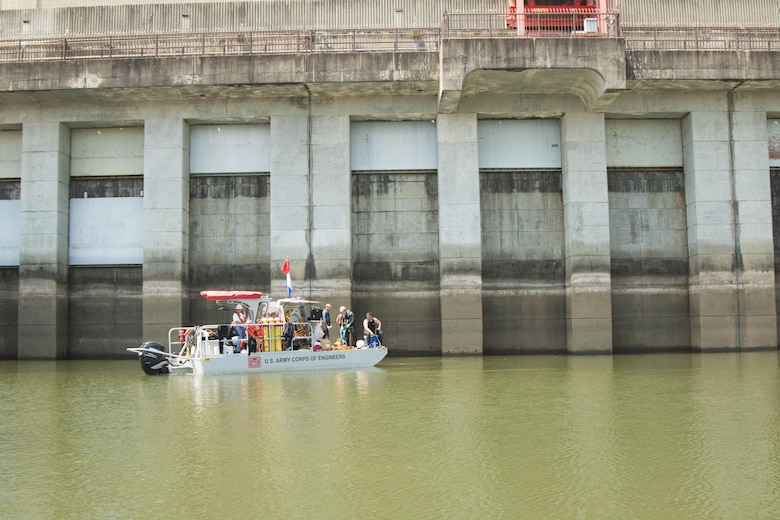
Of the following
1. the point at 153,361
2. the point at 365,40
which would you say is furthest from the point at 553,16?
the point at 153,361

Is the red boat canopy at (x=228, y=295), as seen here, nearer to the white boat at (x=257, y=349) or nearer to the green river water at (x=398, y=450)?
the white boat at (x=257, y=349)

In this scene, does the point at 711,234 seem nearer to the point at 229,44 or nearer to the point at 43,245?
the point at 229,44

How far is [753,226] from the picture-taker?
84.0ft

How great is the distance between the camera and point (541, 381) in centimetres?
1641

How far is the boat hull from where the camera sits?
19.2 metres

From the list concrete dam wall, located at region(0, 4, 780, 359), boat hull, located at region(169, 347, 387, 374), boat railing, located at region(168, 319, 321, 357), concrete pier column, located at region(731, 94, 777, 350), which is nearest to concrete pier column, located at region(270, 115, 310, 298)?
concrete dam wall, located at region(0, 4, 780, 359)

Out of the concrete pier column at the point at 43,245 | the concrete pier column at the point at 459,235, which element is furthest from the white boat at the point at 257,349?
the concrete pier column at the point at 43,245

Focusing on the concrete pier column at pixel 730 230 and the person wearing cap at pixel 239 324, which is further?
the concrete pier column at pixel 730 230

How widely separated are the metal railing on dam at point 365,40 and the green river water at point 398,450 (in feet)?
47.5

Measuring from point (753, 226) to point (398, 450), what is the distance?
69.9ft

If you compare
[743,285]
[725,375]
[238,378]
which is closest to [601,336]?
[743,285]

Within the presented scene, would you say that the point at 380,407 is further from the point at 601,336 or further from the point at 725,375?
the point at 601,336

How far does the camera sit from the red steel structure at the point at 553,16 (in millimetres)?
25281

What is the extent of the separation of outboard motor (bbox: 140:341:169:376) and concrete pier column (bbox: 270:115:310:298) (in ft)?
20.0
